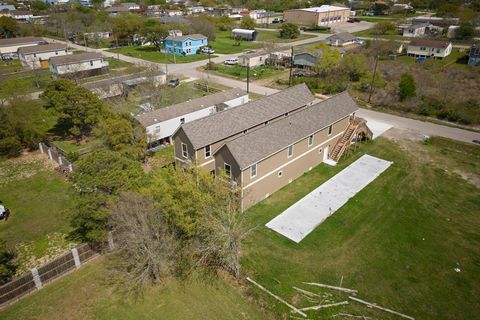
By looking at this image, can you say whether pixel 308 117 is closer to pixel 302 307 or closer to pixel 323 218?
pixel 323 218

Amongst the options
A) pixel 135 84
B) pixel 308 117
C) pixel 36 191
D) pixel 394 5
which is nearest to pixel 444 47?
pixel 308 117

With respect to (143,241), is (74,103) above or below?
above

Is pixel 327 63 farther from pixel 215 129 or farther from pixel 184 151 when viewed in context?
pixel 184 151

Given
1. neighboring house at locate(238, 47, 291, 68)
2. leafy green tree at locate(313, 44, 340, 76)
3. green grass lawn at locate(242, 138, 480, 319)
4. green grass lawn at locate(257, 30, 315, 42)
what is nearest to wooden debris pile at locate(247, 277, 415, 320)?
green grass lawn at locate(242, 138, 480, 319)

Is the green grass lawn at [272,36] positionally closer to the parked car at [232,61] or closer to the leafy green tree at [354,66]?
the parked car at [232,61]

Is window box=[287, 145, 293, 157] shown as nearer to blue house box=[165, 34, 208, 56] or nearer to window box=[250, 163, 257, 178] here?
window box=[250, 163, 257, 178]

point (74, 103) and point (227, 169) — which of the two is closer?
point (227, 169)

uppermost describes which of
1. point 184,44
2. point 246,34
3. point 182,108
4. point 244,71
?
point 246,34

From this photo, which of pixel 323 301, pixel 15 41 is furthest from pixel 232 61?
pixel 323 301
